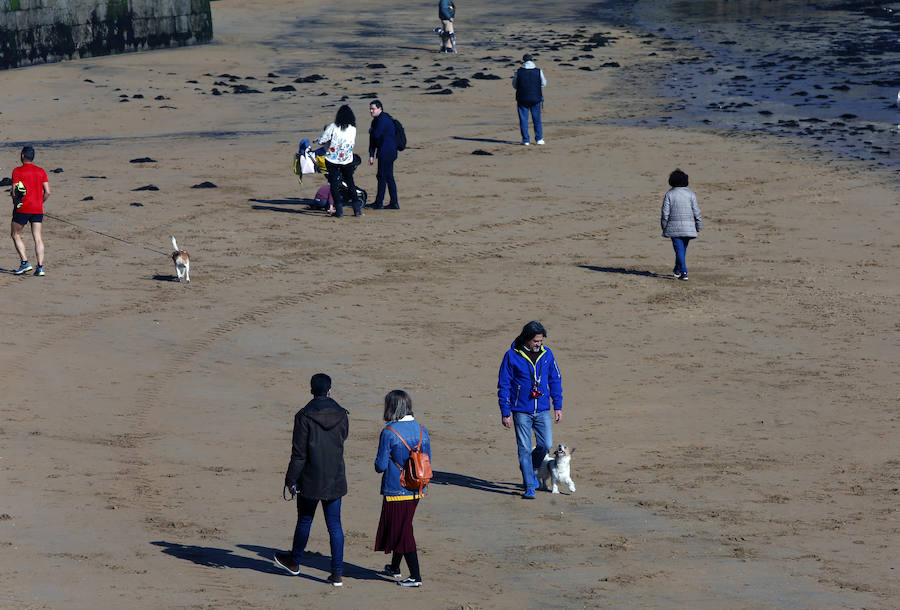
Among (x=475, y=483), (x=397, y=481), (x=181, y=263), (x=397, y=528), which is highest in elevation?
(x=397, y=481)

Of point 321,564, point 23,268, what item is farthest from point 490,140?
point 321,564

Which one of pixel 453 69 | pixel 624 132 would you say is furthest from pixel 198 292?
pixel 453 69

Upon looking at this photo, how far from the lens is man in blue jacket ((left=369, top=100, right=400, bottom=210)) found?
69.6 feet

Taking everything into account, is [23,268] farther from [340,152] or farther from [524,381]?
[524,381]

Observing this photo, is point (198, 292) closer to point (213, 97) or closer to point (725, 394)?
point (725, 394)

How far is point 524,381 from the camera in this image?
10602 millimetres

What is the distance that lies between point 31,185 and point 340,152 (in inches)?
207

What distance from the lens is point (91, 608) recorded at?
801 cm

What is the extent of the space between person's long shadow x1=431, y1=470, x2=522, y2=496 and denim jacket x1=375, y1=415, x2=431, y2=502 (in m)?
2.43

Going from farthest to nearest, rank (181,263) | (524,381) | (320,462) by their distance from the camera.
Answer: (181,263) → (524,381) → (320,462)

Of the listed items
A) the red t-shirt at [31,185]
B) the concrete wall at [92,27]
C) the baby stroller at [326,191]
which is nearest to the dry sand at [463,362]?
the baby stroller at [326,191]

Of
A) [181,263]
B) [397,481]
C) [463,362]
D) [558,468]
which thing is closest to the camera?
[397,481]

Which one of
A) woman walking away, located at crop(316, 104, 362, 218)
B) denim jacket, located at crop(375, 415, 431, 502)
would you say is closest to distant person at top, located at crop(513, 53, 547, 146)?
woman walking away, located at crop(316, 104, 362, 218)

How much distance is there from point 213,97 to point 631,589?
2604 cm
